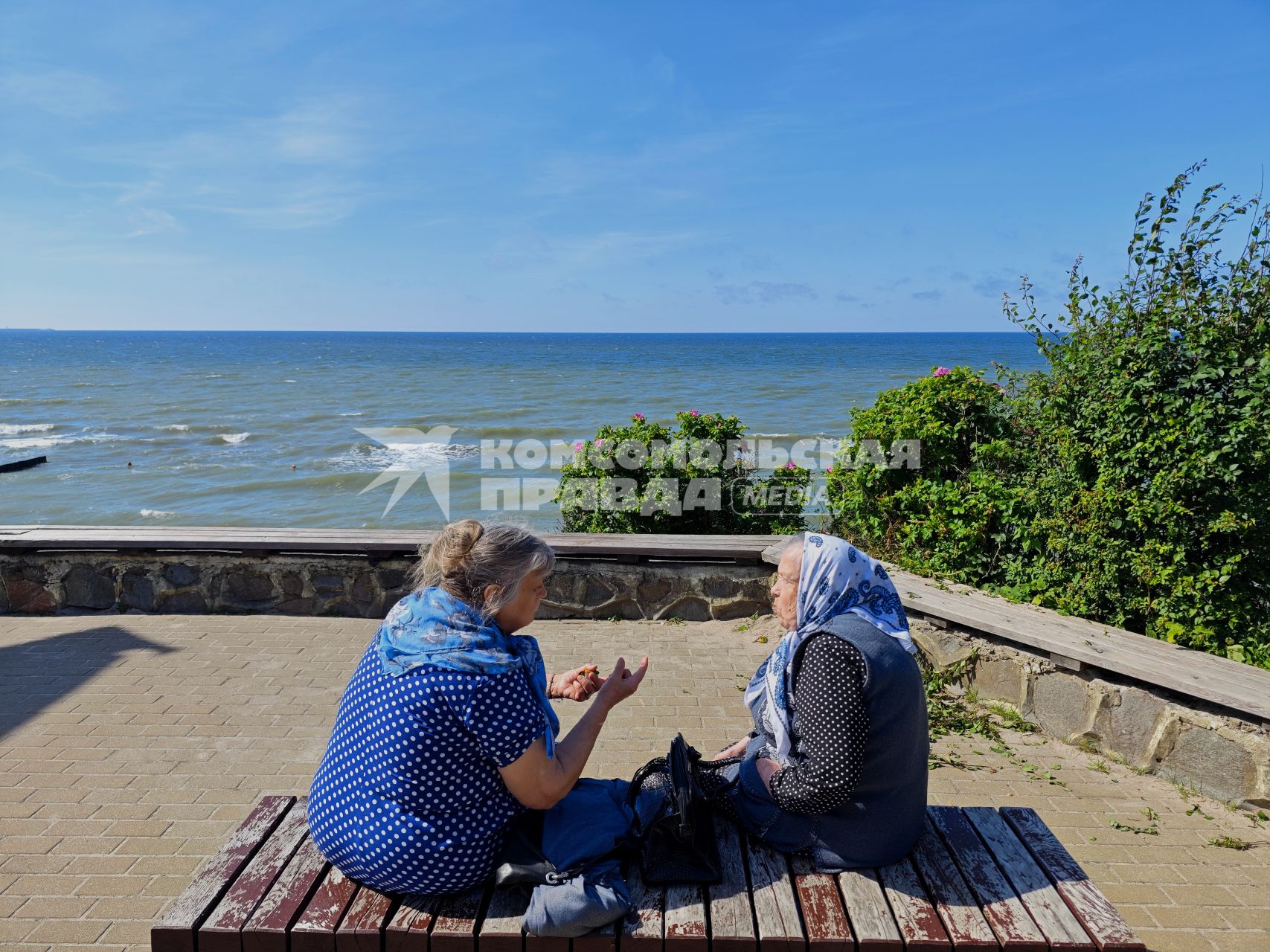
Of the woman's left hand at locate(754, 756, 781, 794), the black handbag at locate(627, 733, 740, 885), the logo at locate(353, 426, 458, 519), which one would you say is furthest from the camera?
the logo at locate(353, 426, 458, 519)

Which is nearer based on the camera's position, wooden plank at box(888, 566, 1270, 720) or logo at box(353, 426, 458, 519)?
wooden plank at box(888, 566, 1270, 720)

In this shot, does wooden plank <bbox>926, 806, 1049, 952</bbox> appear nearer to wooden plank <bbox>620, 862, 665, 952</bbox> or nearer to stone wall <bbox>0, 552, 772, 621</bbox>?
wooden plank <bbox>620, 862, 665, 952</bbox>

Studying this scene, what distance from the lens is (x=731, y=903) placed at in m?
2.23

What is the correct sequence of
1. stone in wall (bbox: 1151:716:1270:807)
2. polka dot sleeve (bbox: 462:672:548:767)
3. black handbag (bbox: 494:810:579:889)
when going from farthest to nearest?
stone in wall (bbox: 1151:716:1270:807) → black handbag (bbox: 494:810:579:889) → polka dot sleeve (bbox: 462:672:548:767)

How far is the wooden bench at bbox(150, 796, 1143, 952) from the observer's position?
82.8 inches

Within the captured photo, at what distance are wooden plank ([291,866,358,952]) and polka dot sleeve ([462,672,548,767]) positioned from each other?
1.80 feet

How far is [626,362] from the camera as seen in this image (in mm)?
71188

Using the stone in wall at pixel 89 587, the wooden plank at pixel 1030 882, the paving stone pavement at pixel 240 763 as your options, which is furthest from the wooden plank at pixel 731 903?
the stone in wall at pixel 89 587

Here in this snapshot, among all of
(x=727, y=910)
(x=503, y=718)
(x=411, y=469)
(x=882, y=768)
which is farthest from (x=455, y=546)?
(x=411, y=469)

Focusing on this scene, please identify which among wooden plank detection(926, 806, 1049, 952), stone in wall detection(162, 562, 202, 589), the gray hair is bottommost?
stone in wall detection(162, 562, 202, 589)

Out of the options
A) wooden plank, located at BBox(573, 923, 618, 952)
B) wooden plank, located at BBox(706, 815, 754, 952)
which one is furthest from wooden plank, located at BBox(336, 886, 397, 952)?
wooden plank, located at BBox(706, 815, 754, 952)

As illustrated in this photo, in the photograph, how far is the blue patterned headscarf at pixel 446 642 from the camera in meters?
2.07

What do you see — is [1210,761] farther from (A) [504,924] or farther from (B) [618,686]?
(A) [504,924]

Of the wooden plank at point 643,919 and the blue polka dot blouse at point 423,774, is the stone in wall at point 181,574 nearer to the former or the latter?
the blue polka dot blouse at point 423,774
